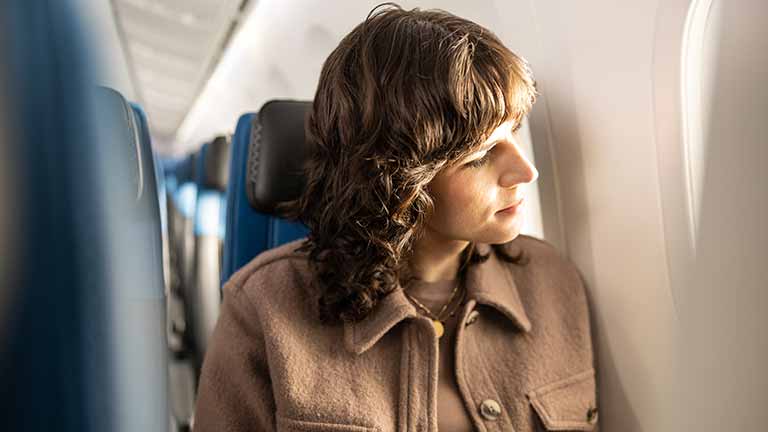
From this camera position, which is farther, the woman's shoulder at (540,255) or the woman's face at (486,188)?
the woman's shoulder at (540,255)

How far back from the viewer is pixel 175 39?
16.4 feet

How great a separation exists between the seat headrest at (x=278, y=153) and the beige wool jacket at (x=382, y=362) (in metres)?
0.25

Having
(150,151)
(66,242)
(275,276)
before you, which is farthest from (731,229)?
(66,242)

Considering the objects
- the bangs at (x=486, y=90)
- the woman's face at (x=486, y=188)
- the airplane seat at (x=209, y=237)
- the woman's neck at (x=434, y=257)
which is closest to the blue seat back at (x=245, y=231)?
the woman's neck at (x=434, y=257)

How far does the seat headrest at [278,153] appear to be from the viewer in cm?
140

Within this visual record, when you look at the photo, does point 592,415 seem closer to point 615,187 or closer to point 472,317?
point 472,317

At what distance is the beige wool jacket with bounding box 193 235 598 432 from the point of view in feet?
3.33

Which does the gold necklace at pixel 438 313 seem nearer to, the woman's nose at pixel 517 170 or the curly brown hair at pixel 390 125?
the curly brown hair at pixel 390 125

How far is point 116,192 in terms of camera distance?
398 millimetres

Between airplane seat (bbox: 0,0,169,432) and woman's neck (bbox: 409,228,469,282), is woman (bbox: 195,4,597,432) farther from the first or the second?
airplane seat (bbox: 0,0,169,432)

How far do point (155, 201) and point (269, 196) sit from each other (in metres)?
0.90

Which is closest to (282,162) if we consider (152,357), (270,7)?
(152,357)

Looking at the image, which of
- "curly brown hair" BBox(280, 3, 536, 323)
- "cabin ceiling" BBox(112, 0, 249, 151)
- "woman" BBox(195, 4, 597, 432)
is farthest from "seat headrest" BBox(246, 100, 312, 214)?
"cabin ceiling" BBox(112, 0, 249, 151)

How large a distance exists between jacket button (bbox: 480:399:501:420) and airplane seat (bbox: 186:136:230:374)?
1874 millimetres
